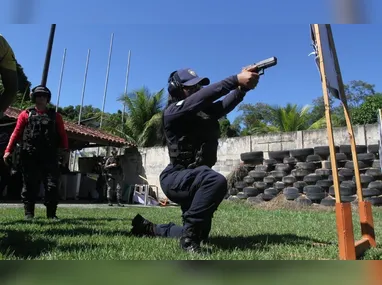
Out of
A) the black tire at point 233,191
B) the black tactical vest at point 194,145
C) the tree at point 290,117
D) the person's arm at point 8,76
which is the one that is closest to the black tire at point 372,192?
the black tire at point 233,191

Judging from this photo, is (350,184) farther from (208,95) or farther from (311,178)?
(208,95)

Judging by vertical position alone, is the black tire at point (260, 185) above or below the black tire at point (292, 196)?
above

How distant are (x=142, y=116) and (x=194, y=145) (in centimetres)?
1781

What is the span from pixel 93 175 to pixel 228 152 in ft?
17.0

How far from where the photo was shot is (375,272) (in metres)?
0.87

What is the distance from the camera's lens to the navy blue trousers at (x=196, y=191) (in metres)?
2.38

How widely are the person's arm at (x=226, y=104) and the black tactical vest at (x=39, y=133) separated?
2.64 meters

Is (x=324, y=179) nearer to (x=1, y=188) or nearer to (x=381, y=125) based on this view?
(x=381, y=125)

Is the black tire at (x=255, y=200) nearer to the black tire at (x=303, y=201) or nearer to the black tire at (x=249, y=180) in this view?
the black tire at (x=249, y=180)

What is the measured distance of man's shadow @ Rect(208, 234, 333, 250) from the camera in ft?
8.62

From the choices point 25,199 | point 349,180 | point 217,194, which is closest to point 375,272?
point 217,194

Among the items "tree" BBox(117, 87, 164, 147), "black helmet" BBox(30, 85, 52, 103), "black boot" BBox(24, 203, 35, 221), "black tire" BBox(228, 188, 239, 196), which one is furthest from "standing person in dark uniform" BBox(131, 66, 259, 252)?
"tree" BBox(117, 87, 164, 147)

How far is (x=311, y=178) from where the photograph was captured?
871 centimetres

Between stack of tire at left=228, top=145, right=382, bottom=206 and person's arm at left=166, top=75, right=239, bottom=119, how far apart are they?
632 cm
